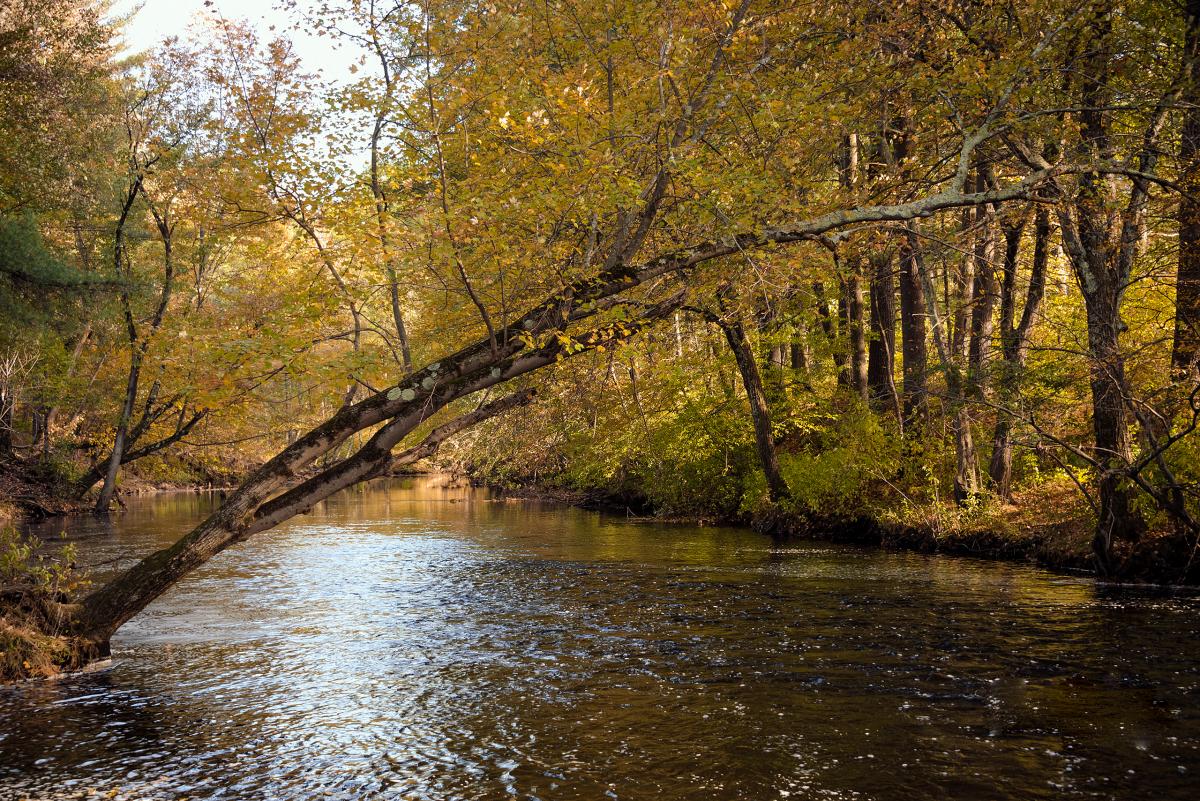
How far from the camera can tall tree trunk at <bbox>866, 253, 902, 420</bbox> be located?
21.2 meters

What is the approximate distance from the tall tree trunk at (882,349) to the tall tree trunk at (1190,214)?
7.28 meters

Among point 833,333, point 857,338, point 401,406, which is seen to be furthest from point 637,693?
point 833,333

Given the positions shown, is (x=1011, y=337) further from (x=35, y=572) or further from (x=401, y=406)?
(x=35, y=572)

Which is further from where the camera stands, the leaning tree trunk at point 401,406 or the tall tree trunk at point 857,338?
the tall tree trunk at point 857,338

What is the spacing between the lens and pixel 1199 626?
10.7 meters

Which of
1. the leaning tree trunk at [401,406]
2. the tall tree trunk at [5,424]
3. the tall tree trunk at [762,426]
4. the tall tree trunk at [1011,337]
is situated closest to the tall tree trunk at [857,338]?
the tall tree trunk at [762,426]

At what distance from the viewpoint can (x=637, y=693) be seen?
28.9ft

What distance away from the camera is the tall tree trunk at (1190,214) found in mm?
11828

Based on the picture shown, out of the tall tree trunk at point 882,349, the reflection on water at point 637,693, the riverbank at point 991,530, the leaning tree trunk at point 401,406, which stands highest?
the tall tree trunk at point 882,349

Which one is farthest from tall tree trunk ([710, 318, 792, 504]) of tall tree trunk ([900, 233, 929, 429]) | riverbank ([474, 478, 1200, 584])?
tall tree trunk ([900, 233, 929, 429])

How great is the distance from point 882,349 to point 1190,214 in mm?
11558

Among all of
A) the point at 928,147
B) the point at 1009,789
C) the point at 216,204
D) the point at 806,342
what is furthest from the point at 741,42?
the point at 806,342

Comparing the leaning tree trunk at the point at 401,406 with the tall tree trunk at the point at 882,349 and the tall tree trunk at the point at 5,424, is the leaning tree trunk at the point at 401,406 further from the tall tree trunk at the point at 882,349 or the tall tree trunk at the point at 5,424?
the tall tree trunk at the point at 5,424

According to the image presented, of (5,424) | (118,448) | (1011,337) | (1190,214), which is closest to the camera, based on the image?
(1190,214)
